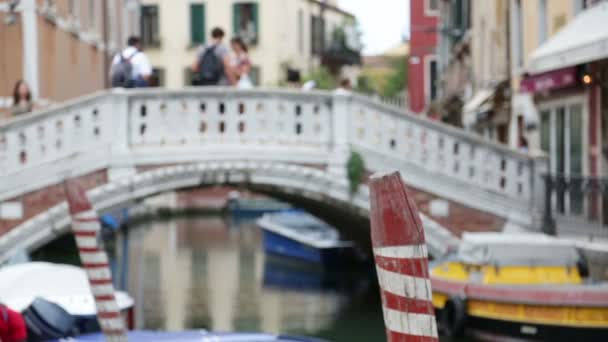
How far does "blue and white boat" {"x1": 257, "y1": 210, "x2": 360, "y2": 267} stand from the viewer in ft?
59.1

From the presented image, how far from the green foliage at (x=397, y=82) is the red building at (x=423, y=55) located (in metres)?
13.0

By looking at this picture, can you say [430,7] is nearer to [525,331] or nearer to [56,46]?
[56,46]

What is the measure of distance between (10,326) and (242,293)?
8.01m

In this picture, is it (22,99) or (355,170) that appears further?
(22,99)

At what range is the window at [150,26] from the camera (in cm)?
3391

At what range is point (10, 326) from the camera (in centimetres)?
743

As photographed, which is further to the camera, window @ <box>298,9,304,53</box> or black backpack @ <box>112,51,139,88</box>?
window @ <box>298,9,304,53</box>

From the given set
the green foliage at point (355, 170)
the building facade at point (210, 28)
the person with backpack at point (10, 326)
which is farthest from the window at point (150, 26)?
the person with backpack at point (10, 326)

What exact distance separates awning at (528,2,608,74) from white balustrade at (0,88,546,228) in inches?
35.5

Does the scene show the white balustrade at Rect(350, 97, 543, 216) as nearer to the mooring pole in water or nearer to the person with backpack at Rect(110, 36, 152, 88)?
the person with backpack at Rect(110, 36, 152, 88)

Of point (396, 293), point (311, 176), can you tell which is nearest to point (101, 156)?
point (311, 176)

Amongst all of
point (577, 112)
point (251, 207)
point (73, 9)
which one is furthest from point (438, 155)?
point (251, 207)

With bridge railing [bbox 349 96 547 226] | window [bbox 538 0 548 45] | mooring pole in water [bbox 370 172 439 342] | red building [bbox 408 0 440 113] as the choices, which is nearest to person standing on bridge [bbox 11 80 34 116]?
bridge railing [bbox 349 96 547 226]

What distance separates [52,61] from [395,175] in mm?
13323
